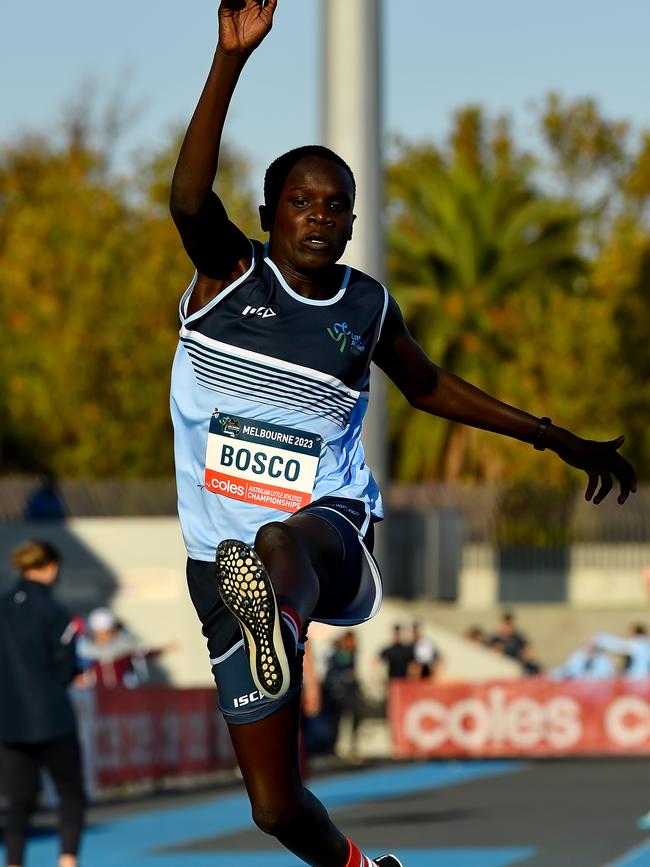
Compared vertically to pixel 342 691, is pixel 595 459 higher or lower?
higher

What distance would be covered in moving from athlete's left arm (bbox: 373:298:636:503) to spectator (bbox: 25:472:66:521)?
79.9ft

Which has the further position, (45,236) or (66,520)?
(45,236)

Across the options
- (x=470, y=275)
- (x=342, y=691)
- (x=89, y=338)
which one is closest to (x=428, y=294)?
(x=470, y=275)

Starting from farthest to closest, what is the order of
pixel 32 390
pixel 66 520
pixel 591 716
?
pixel 32 390, pixel 66 520, pixel 591 716

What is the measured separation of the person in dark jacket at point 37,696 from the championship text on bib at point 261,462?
20.1ft

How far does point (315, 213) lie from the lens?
19.1 ft

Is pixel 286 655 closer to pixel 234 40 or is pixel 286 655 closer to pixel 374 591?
pixel 374 591

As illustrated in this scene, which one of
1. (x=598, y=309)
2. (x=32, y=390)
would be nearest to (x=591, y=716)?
(x=32, y=390)

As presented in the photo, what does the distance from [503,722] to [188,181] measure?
1869cm

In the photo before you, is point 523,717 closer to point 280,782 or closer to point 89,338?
point 280,782

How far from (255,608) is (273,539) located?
0.28 m

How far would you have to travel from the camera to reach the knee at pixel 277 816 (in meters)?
5.70

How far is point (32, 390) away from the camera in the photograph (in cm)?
4447

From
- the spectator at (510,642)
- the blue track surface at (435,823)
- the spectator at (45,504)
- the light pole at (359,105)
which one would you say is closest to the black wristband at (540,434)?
the blue track surface at (435,823)
